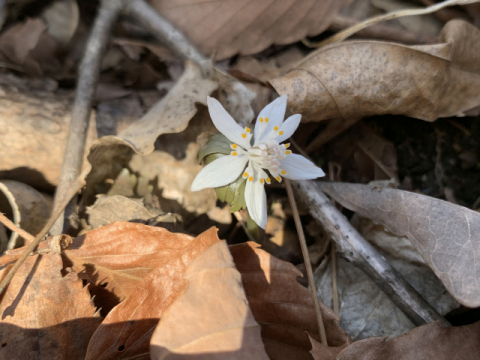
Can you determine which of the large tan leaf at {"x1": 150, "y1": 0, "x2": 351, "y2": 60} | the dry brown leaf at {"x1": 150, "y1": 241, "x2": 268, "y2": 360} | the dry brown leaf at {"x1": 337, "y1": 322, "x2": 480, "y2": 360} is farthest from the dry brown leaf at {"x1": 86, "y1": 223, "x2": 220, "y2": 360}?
the large tan leaf at {"x1": 150, "y1": 0, "x2": 351, "y2": 60}

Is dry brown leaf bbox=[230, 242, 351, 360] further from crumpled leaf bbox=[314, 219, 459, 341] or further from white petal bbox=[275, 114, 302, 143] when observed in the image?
white petal bbox=[275, 114, 302, 143]

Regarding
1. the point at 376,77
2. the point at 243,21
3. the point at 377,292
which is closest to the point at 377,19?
the point at 376,77

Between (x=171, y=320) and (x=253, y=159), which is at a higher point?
(x=253, y=159)

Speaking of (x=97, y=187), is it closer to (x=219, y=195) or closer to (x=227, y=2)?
(x=219, y=195)

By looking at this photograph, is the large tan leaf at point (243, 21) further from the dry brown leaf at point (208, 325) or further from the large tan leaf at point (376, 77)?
the dry brown leaf at point (208, 325)

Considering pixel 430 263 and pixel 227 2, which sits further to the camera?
pixel 227 2

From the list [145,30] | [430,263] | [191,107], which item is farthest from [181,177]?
[430,263]

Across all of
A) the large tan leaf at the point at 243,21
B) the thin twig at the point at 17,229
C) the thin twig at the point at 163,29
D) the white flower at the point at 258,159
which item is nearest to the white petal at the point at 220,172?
the white flower at the point at 258,159
